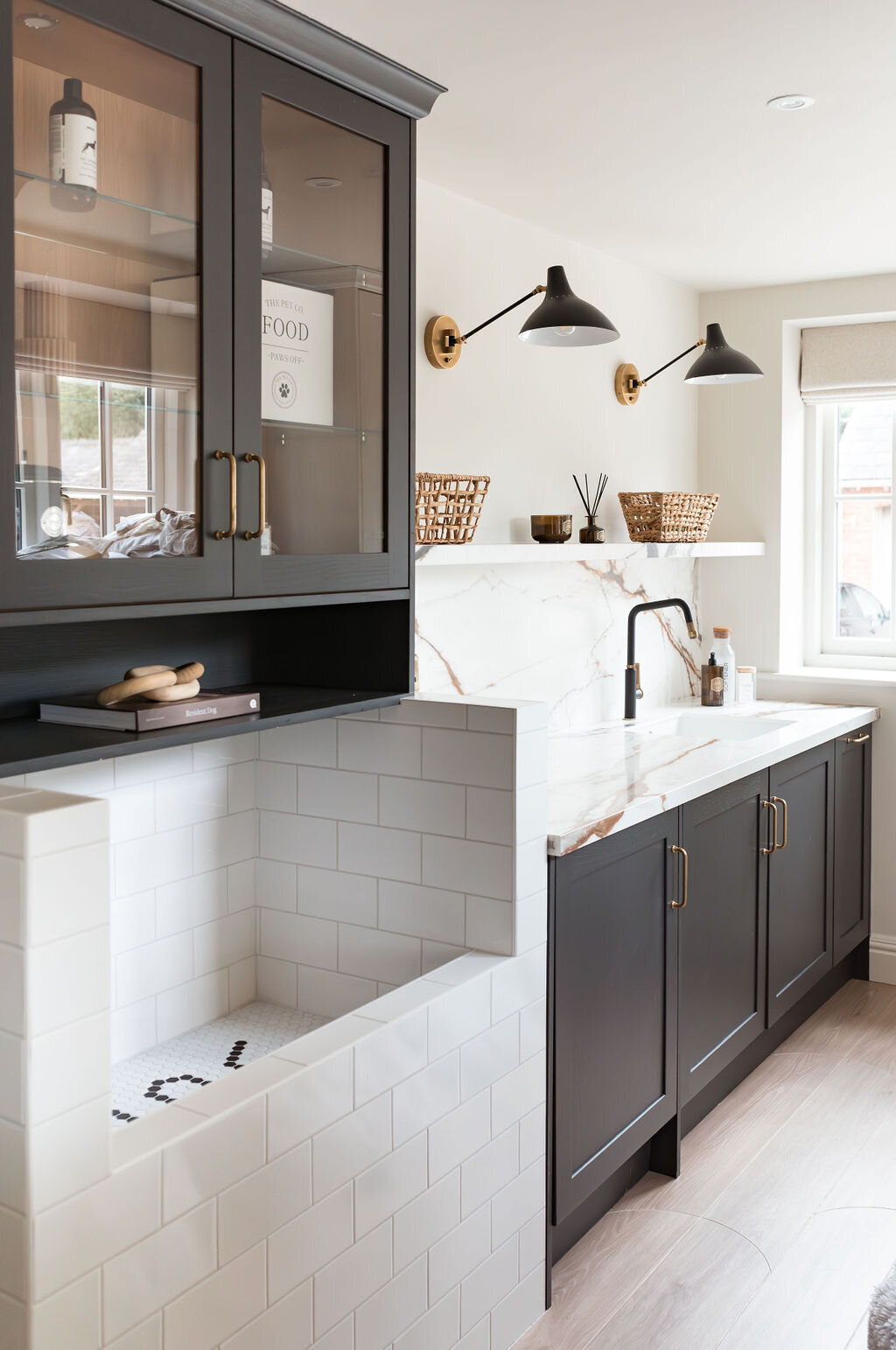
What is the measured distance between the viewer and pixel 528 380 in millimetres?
3229

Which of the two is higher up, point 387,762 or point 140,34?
point 140,34

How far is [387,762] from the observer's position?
7.02 feet

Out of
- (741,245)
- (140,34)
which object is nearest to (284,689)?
(140,34)

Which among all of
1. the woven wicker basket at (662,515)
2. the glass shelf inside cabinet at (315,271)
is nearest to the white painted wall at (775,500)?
the woven wicker basket at (662,515)

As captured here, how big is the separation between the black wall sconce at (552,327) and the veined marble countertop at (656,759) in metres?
0.99

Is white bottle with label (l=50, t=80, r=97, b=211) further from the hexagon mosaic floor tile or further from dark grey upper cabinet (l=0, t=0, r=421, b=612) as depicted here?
the hexagon mosaic floor tile

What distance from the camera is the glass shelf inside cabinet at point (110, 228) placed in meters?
1.35

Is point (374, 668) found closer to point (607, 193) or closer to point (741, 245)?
point (607, 193)

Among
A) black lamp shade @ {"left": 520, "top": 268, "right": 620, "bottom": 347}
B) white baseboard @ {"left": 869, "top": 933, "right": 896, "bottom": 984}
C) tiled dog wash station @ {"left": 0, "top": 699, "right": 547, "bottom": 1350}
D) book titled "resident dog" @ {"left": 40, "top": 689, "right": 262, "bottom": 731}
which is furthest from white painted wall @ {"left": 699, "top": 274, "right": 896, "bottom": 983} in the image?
book titled "resident dog" @ {"left": 40, "top": 689, "right": 262, "bottom": 731}

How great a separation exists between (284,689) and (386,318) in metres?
0.66

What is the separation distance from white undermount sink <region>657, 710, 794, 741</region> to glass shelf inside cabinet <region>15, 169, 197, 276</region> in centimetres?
243

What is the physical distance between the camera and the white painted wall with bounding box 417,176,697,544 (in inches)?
114

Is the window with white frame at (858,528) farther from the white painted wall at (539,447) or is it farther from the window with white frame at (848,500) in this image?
the white painted wall at (539,447)

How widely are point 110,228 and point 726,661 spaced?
9.60 ft
